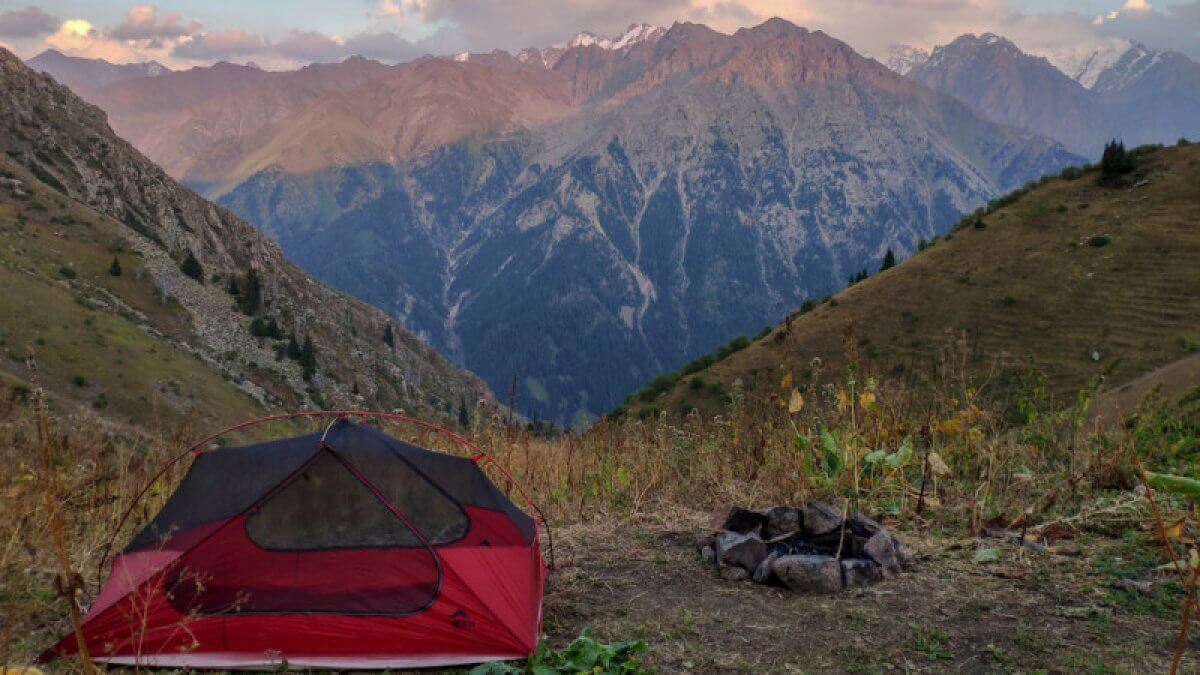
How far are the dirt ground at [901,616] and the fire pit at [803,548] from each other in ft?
0.44

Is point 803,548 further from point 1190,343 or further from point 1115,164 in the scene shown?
point 1115,164

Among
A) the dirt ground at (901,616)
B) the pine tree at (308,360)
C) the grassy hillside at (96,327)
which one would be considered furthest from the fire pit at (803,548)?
the pine tree at (308,360)

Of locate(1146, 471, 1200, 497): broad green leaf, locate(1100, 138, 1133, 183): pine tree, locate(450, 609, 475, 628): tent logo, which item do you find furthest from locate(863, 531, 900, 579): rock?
locate(1100, 138, 1133, 183): pine tree

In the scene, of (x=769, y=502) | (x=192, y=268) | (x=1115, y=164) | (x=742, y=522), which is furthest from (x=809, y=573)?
(x=192, y=268)

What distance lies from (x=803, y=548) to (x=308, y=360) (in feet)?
278

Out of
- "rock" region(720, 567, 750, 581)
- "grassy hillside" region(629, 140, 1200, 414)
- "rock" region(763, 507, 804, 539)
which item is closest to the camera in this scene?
"rock" region(720, 567, 750, 581)

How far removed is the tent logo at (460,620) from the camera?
4.94 metres

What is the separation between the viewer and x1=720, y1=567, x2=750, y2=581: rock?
5.98m

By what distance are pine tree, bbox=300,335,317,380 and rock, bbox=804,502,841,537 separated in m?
82.3

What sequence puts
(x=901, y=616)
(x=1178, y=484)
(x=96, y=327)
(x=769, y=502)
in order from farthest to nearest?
(x=96, y=327)
(x=769, y=502)
(x=901, y=616)
(x=1178, y=484)

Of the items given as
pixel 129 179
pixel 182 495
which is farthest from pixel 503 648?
pixel 129 179

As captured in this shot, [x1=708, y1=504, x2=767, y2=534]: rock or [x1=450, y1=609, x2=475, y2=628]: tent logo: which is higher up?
[x1=708, y1=504, x2=767, y2=534]: rock

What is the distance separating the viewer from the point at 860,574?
227 inches

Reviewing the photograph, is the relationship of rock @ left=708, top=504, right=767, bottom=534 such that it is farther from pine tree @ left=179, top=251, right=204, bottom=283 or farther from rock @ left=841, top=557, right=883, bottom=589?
pine tree @ left=179, top=251, right=204, bottom=283
